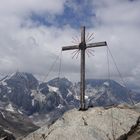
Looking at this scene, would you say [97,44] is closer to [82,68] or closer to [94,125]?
[82,68]

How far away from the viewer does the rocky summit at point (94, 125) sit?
42.5 m

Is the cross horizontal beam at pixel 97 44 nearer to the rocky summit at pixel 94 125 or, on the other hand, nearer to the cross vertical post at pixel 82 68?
the cross vertical post at pixel 82 68

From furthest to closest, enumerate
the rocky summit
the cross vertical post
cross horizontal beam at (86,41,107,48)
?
the cross vertical post, cross horizontal beam at (86,41,107,48), the rocky summit

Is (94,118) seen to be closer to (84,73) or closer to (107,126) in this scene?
(107,126)

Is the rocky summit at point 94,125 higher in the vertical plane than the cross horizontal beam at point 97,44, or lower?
lower

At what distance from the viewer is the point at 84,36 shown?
5091cm

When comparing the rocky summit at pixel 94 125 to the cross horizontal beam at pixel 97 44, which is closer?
the rocky summit at pixel 94 125

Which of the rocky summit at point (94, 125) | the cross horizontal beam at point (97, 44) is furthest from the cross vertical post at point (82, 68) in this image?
the rocky summit at point (94, 125)

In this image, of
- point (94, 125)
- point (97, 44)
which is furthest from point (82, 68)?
point (94, 125)

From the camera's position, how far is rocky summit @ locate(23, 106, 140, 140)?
42469 millimetres

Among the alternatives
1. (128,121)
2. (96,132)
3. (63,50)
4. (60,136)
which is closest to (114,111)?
(128,121)

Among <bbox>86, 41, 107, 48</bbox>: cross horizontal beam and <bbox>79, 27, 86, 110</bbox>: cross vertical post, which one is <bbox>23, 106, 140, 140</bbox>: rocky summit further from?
<bbox>86, 41, 107, 48</bbox>: cross horizontal beam

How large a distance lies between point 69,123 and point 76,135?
4136mm

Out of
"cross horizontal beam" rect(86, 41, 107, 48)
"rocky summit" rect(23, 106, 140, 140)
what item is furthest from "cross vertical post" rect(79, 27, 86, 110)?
"rocky summit" rect(23, 106, 140, 140)
